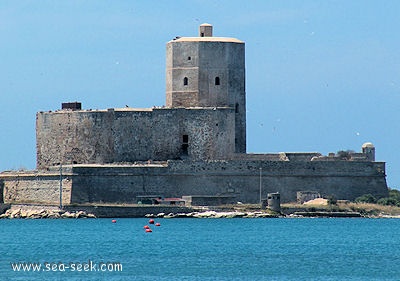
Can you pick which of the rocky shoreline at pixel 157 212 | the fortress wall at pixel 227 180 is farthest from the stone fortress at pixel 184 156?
the rocky shoreline at pixel 157 212

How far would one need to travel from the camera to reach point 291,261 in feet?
124

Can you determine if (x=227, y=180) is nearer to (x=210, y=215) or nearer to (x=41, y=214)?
(x=210, y=215)

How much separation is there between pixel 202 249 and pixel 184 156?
18.7 metres

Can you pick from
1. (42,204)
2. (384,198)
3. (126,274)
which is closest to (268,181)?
(384,198)

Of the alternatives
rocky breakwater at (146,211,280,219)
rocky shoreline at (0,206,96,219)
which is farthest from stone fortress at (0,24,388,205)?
rocky breakwater at (146,211,280,219)

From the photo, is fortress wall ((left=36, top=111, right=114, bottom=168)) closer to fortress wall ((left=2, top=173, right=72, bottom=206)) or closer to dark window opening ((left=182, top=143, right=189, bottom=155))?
fortress wall ((left=2, top=173, right=72, bottom=206))

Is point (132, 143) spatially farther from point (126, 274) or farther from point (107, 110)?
point (126, 274)

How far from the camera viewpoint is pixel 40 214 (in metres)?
55.8

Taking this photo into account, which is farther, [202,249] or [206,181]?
[206,181]

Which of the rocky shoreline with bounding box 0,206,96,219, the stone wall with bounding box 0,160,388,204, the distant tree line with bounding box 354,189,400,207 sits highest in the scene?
the stone wall with bounding box 0,160,388,204

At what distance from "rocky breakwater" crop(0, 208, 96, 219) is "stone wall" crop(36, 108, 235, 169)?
4655 millimetres

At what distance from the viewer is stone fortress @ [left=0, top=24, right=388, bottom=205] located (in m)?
57.2

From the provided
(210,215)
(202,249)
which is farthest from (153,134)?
(202,249)

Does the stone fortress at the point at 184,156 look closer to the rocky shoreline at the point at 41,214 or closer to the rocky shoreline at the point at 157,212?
the rocky shoreline at the point at 41,214
